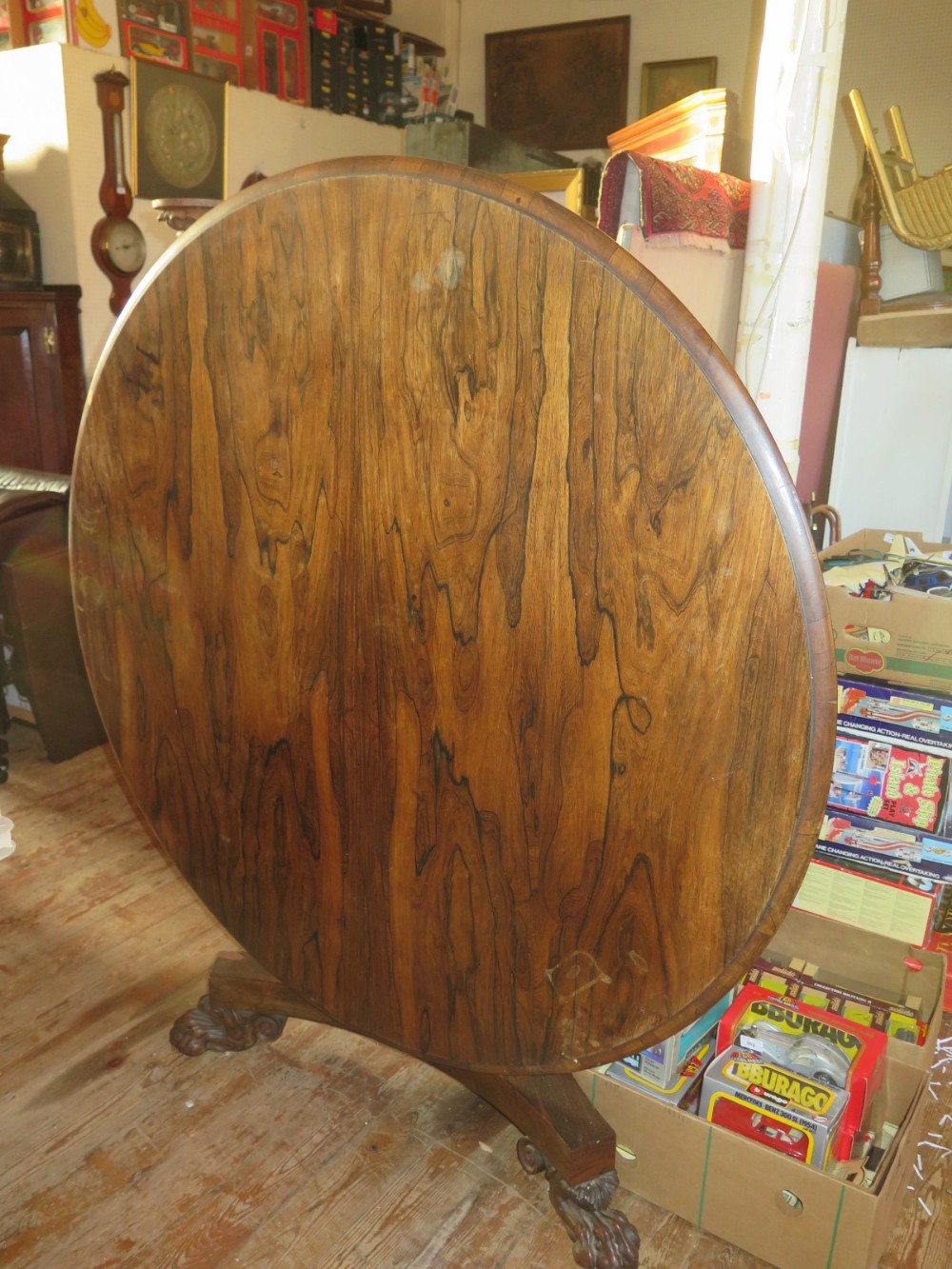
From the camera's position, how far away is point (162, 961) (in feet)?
5.79

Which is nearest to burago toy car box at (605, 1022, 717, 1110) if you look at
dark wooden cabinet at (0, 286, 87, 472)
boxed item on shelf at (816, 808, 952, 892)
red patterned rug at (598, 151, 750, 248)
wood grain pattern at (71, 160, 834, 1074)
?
wood grain pattern at (71, 160, 834, 1074)

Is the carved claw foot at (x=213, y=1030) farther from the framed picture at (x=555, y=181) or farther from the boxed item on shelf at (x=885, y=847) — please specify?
the framed picture at (x=555, y=181)

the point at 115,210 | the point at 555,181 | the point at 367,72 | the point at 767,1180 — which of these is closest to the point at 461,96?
the point at 367,72

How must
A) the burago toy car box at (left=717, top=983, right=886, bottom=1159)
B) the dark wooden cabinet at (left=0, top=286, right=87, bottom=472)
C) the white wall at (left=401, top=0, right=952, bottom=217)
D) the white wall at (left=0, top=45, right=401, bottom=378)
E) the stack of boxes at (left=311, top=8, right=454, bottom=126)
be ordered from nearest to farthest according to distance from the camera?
1. the burago toy car box at (left=717, top=983, right=886, bottom=1159)
2. the white wall at (left=0, top=45, right=401, bottom=378)
3. the dark wooden cabinet at (left=0, top=286, right=87, bottom=472)
4. the white wall at (left=401, top=0, right=952, bottom=217)
5. the stack of boxes at (left=311, top=8, right=454, bottom=126)

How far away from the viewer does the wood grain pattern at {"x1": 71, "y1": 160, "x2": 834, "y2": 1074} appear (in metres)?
0.82

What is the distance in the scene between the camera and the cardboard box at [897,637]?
154cm

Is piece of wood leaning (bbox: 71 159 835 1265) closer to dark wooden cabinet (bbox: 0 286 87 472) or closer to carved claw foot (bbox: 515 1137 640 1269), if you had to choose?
carved claw foot (bbox: 515 1137 640 1269)

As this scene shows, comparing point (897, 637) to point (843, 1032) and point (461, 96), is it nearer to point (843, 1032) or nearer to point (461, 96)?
point (843, 1032)

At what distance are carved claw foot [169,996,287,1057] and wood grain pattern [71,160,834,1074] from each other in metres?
0.31

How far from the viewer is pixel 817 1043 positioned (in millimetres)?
1282

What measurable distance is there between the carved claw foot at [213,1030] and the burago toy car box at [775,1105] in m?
0.67

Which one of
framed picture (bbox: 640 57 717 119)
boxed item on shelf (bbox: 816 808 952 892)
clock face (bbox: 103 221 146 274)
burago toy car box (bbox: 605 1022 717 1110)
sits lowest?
burago toy car box (bbox: 605 1022 717 1110)

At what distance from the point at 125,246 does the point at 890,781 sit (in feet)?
12.4

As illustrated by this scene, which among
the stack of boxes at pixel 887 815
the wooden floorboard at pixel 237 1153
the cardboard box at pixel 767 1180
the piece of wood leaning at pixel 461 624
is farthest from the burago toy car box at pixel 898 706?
the piece of wood leaning at pixel 461 624
